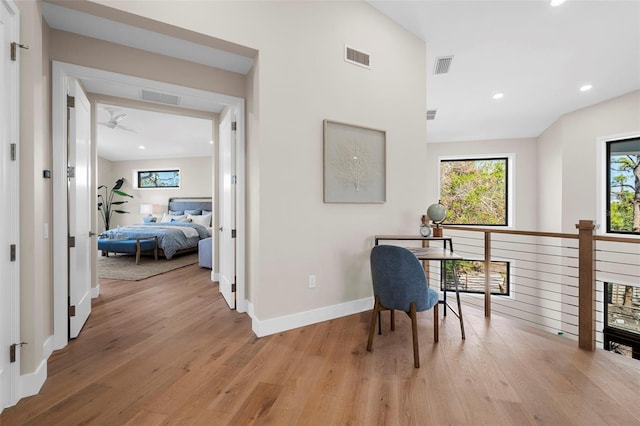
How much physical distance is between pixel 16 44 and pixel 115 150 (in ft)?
24.1

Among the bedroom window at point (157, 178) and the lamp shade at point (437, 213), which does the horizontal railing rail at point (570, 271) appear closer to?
the lamp shade at point (437, 213)

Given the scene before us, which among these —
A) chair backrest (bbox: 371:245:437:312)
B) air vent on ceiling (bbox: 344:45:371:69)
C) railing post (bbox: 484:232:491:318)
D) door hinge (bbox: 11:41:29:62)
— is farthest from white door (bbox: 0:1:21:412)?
railing post (bbox: 484:232:491:318)

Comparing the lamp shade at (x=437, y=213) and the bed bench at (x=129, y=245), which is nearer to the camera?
the lamp shade at (x=437, y=213)

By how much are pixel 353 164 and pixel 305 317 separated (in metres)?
1.57

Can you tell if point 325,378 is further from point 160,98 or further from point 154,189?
point 154,189

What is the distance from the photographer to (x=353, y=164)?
9.53 ft

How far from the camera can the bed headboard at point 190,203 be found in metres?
7.99

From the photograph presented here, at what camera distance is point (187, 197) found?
827 cm

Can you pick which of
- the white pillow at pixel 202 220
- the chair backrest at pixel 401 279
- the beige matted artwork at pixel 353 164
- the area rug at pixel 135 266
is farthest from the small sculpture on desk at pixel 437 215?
the white pillow at pixel 202 220

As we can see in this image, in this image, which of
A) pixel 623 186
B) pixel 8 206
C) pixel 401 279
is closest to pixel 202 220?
pixel 8 206

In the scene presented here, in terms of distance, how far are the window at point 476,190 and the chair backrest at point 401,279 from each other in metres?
5.07

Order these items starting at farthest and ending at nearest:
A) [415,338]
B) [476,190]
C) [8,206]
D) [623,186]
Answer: [476,190], [623,186], [415,338], [8,206]

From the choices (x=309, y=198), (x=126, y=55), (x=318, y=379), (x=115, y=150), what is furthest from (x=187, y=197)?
(x=318, y=379)

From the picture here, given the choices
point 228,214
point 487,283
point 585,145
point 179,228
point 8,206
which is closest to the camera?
point 8,206
